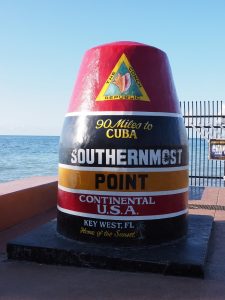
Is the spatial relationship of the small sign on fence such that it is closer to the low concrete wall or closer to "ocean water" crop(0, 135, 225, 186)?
"ocean water" crop(0, 135, 225, 186)

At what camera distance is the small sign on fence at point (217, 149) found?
38.5 ft

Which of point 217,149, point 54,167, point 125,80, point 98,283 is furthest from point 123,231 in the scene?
point 54,167

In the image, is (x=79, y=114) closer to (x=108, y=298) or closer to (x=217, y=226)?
(x=108, y=298)

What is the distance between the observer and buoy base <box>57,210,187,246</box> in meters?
5.48

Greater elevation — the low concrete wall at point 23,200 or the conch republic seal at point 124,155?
the conch republic seal at point 124,155

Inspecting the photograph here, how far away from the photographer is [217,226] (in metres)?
7.27

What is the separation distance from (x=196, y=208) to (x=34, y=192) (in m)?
3.69

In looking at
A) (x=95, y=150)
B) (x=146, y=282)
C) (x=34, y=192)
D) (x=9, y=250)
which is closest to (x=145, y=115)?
(x=95, y=150)

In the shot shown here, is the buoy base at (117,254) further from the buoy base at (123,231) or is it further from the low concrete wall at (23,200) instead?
the low concrete wall at (23,200)

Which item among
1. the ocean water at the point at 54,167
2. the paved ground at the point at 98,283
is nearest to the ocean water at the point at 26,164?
the ocean water at the point at 54,167

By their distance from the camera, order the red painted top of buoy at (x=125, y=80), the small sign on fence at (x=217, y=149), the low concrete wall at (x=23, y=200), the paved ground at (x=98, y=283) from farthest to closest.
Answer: the small sign on fence at (x=217, y=149) → the low concrete wall at (x=23, y=200) → the red painted top of buoy at (x=125, y=80) → the paved ground at (x=98, y=283)

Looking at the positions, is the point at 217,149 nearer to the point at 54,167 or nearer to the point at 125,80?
the point at 125,80

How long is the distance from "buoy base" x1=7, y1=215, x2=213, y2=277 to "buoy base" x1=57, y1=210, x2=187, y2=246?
0.09 meters

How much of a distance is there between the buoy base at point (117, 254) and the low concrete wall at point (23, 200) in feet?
3.98
